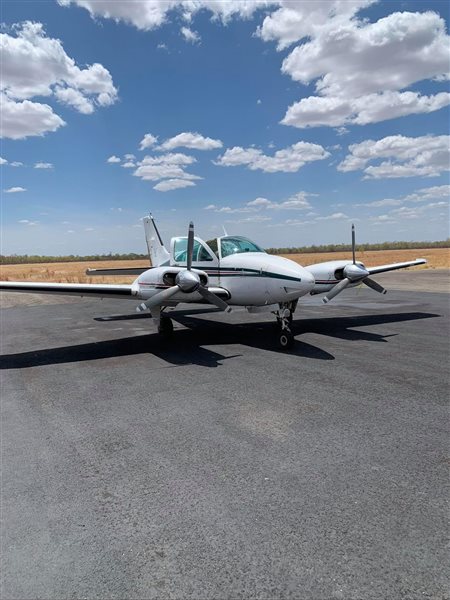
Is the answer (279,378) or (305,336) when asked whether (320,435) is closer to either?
(279,378)

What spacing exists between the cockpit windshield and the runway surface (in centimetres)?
392

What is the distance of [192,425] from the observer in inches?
241

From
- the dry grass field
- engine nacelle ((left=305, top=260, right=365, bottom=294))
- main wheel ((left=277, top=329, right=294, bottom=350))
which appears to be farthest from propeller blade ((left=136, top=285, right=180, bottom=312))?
the dry grass field

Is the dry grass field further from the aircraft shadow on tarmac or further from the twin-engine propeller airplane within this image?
the twin-engine propeller airplane

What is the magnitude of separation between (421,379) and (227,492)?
549 centimetres

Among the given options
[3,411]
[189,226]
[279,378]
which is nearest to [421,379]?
[279,378]

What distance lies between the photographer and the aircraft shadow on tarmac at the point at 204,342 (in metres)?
10.6

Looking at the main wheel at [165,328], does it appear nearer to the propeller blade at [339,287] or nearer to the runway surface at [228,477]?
the runway surface at [228,477]

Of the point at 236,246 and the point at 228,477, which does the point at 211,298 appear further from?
the point at 228,477

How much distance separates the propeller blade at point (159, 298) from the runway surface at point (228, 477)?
1.63 m

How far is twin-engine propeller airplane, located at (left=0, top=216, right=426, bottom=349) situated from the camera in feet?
35.6

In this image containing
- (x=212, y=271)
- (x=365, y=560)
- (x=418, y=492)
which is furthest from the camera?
(x=212, y=271)

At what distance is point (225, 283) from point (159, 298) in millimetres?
2440

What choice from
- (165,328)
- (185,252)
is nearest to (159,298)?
(165,328)
